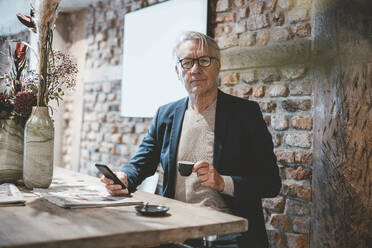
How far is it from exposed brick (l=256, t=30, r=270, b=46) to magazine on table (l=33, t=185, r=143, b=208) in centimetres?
148

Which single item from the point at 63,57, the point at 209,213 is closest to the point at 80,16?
the point at 63,57

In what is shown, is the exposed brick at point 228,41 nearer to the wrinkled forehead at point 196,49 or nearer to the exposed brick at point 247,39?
the exposed brick at point 247,39

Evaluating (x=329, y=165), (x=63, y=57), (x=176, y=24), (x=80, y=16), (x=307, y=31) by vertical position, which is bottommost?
(x=329, y=165)

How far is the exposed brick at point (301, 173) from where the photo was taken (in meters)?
2.21

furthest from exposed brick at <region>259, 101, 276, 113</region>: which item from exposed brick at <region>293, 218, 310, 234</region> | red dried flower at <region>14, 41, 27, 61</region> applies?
red dried flower at <region>14, 41, 27, 61</region>

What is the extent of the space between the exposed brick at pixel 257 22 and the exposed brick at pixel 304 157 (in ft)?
2.98

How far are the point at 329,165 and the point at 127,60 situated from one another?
8.50 feet

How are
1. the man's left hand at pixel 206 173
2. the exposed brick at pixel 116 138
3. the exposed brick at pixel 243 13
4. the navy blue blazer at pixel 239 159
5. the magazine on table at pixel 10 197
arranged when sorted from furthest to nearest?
the exposed brick at pixel 116 138 < the exposed brick at pixel 243 13 < the navy blue blazer at pixel 239 159 < the man's left hand at pixel 206 173 < the magazine on table at pixel 10 197

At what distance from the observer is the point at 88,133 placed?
14.9 ft

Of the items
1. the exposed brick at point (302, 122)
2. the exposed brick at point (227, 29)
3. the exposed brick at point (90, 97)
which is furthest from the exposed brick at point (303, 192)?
the exposed brick at point (90, 97)

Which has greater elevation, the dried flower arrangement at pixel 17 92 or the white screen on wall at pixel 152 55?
the white screen on wall at pixel 152 55

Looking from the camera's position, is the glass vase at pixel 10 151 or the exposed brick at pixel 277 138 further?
the exposed brick at pixel 277 138

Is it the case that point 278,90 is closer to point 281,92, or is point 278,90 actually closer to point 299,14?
point 281,92

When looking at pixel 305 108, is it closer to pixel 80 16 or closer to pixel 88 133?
pixel 88 133
